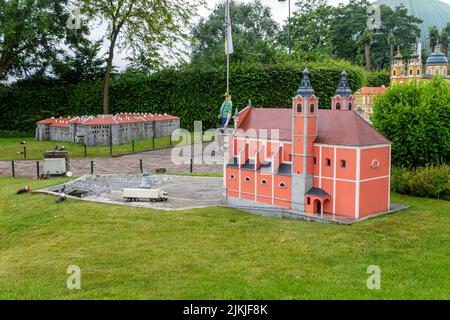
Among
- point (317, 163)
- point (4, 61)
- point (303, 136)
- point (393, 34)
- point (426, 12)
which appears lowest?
point (317, 163)

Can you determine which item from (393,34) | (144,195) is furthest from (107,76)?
(393,34)

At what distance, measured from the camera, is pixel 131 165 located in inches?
1211

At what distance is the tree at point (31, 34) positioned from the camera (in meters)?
41.5

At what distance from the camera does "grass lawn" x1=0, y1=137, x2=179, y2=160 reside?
1348 inches

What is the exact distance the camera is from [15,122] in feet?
153

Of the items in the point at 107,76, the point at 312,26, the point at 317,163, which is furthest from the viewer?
the point at 312,26

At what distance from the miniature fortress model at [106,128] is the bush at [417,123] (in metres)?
19.0

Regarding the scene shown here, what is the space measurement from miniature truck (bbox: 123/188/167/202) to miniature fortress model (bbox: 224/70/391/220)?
3524mm

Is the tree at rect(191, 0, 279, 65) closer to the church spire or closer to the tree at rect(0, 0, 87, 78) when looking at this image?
the tree at rect(0, 0, 87, 78)

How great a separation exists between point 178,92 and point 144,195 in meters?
24.1

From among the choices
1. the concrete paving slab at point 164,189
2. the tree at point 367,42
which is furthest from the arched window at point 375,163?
the tree at point 367,42

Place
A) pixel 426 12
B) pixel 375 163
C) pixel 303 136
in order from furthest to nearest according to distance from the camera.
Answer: pixel 426 12 < pixel 303 136 < pixel 375 163

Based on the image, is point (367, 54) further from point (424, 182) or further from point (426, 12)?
point (424, 182)
